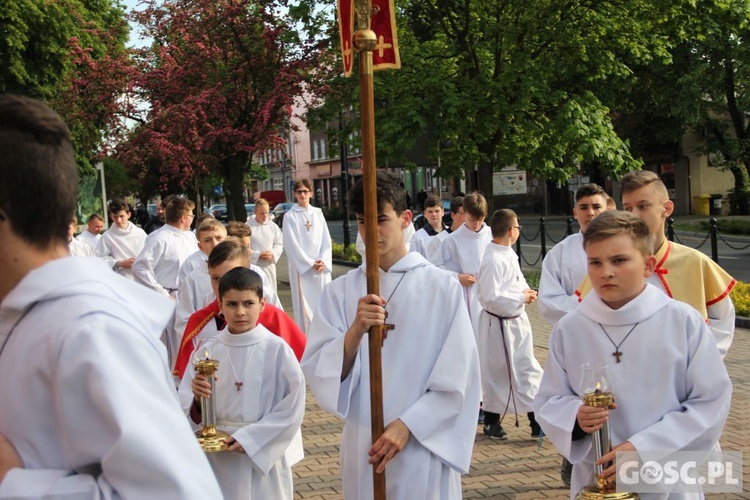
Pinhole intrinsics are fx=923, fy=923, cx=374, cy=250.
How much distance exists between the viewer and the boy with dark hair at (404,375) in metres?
3.84

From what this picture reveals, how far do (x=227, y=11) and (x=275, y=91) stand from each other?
177 cm

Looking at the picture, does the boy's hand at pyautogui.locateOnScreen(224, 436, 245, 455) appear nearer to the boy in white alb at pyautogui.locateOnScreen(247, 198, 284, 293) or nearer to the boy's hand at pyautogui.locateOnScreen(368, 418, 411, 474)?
the boy's hand at pyautogui.locateOnScreen(368, 418, 411, 474)

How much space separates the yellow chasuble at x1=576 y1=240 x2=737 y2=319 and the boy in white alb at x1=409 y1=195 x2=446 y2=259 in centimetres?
586

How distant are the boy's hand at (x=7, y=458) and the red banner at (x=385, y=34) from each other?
10.1 feet

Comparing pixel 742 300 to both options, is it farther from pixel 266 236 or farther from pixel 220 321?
pixel 220 321

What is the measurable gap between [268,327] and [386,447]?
4.64 ft

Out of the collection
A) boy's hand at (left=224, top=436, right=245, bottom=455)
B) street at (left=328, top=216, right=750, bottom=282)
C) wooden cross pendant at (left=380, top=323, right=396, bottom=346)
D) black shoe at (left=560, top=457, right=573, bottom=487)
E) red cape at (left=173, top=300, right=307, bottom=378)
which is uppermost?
wooden cross pendant at (left=380, top=323, right=396, bottom=346)

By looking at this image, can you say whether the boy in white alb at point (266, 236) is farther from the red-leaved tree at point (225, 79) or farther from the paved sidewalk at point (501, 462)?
the paved sidewalk at point (501, 462)

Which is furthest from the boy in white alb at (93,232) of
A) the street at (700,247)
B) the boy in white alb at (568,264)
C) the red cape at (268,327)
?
the street at (700,247)

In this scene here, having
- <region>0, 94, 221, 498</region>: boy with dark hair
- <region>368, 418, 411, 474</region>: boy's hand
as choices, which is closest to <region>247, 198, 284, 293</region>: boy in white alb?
<region>368, 418, 411, 474</region>: boy's hand

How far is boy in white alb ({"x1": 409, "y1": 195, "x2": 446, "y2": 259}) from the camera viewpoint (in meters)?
10.5

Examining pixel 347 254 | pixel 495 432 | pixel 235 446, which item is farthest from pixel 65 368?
pixel 347 254

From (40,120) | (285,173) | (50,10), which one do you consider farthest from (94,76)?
(285,173)

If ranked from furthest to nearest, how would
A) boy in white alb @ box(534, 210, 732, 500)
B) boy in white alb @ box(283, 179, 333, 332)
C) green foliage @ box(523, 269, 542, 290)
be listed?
green foliage @ box(523, 269, 542, 290) < boy in white alb @ box(283, 179, 333, 332) < boy in white alb @ box(534, 210, 732, 500)
